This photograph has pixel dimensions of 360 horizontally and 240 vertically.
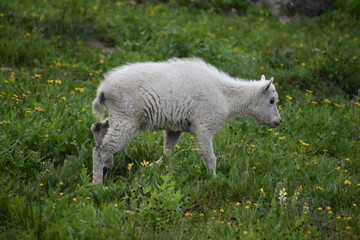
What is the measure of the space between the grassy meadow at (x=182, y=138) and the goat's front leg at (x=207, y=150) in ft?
0.46

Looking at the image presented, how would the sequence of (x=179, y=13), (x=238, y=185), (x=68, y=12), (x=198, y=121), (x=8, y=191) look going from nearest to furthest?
(x=8, y=191)
(x=238, y=185)
(x=198, y=121)
(x=68, y=12)
(x=179, y=13)

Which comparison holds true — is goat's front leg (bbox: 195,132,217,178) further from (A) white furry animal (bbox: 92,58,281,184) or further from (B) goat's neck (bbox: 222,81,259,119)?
(B) goat's neck (bbox: 222,81,259,119)

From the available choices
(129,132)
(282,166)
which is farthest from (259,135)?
(129,132)

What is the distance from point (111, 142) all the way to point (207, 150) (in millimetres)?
1349

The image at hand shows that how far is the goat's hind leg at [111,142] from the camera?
6.63 meters

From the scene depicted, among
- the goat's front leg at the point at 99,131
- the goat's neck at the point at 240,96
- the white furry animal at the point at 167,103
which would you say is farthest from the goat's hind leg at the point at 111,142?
the goat's neck at the point at 240,96

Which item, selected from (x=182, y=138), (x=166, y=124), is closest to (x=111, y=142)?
(x=166, y=124)

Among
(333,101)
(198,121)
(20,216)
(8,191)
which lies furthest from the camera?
(333,101)

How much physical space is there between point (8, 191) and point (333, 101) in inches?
292

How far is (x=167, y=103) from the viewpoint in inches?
276

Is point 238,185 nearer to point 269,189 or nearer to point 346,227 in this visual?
point 269,189

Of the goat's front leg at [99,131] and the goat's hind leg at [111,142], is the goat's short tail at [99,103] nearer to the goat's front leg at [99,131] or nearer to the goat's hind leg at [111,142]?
the goat's front leg at [99,131]

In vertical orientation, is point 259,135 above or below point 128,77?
below

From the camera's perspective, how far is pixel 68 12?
12.6 meters
